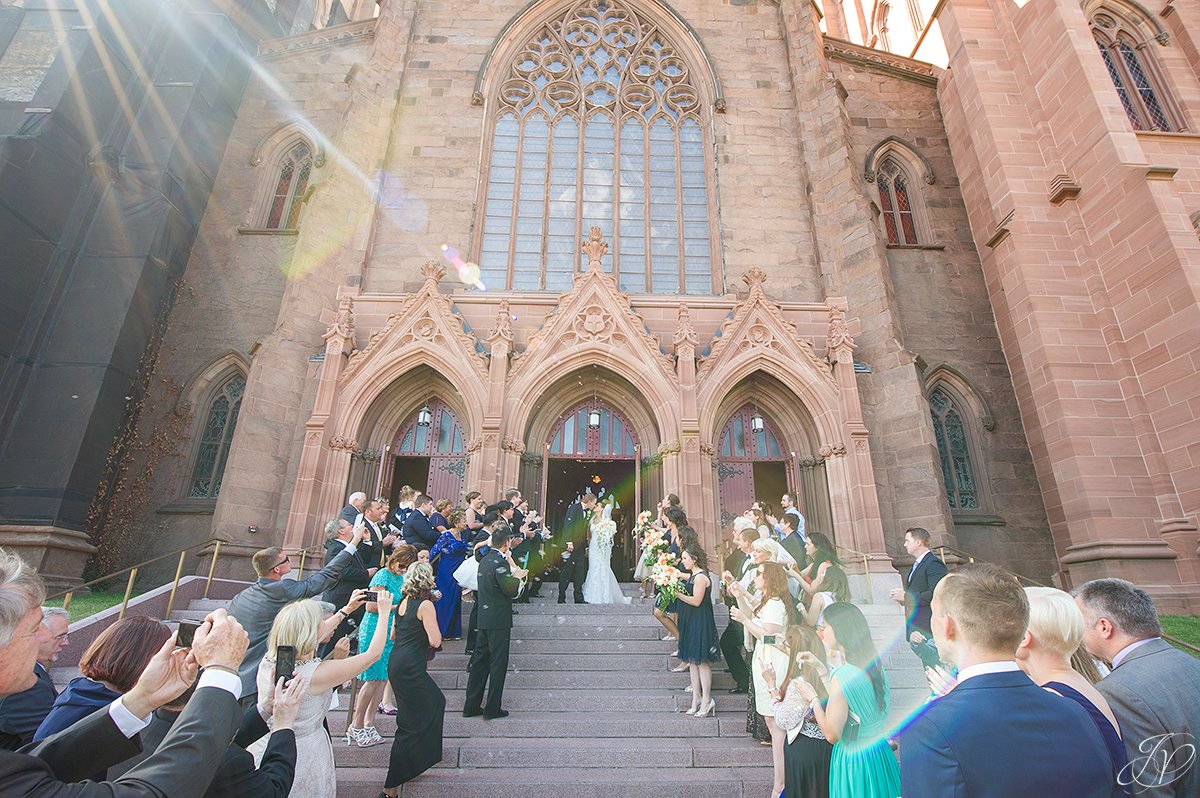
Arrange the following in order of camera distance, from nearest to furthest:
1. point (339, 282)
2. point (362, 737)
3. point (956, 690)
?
point (956, 690)
point (362, 737)
point (339, 282)

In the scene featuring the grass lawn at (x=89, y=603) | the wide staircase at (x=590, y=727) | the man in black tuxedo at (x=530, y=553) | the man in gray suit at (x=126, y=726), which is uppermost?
the man in black tuxedo at (x=530, y=553)

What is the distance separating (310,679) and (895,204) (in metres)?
18.4

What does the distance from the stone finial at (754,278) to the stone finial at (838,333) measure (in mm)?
1653

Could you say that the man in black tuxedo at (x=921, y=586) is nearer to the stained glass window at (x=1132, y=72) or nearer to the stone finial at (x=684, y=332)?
the stone finial at (x=684, y=332)

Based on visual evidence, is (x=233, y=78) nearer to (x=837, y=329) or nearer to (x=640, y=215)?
(x=640, y=215)

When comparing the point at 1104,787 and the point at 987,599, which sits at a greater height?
the point at 987,599

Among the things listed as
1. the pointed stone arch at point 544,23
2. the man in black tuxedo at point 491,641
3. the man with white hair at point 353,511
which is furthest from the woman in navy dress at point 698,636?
the pointed stone arch at point 544,23

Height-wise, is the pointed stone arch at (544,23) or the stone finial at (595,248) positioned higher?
the pointed stone arch at (544,23)

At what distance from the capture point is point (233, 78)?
17281 millimetres

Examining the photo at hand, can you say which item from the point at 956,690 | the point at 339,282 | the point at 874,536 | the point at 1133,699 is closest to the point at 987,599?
the point at 956,690

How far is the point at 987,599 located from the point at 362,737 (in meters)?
5.60

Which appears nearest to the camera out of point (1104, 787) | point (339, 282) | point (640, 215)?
point (1104, 787)

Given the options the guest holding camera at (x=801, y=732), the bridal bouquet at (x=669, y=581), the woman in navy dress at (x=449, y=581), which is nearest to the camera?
the guest holding camera at (x=801, y=732)

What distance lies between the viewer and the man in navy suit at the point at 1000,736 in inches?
71.7
